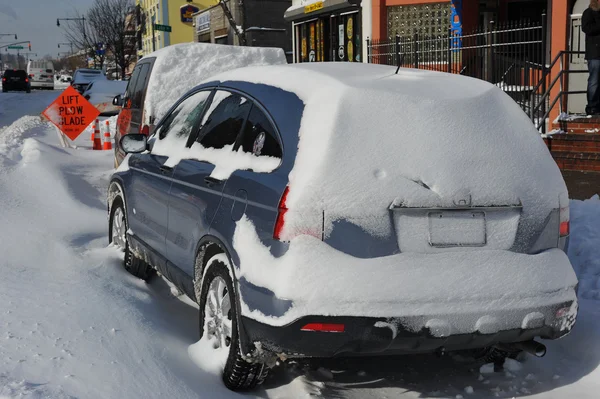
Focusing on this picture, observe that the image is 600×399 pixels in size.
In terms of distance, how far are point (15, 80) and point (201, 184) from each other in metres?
63.2

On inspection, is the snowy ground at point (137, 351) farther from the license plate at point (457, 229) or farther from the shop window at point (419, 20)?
the shop window at point (419, 20)

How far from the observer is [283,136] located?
3738mm

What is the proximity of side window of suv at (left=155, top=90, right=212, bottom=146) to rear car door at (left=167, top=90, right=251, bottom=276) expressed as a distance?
210mm

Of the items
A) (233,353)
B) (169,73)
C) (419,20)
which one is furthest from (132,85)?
(419,20)

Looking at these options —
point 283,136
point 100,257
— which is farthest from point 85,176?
point 283,136

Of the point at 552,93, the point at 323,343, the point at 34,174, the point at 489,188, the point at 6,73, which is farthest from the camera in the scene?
the point at 6,73

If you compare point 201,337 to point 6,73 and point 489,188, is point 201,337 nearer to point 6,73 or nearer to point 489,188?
point 489,188

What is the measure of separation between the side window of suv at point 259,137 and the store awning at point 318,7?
20.3 meters

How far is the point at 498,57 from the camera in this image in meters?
14.1

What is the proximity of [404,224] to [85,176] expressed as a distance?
8764mm

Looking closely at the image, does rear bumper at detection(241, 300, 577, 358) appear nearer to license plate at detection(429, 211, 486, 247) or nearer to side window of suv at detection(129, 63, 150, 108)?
license plate at detection(429, 211, 486, 247)

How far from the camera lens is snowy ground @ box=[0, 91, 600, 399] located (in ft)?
11.8

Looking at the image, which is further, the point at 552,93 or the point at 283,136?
the point at 552,93

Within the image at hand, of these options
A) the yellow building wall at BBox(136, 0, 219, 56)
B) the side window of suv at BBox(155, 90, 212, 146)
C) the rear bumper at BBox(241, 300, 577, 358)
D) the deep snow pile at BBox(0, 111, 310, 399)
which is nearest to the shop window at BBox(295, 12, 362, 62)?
the deep snow pile at BBox(0, 111, 310, 399)
